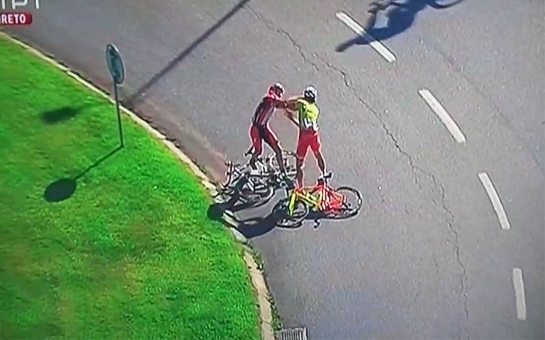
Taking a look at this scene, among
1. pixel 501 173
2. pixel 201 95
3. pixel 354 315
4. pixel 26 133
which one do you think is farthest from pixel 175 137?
pixel 501 173

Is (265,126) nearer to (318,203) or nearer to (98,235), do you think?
(318,203)

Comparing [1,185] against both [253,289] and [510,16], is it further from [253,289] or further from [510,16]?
[510,16]

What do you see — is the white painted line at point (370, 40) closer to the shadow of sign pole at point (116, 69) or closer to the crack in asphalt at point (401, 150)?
the crack in asphalt at point (401, 150)

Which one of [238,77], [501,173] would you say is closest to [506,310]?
[501,173]

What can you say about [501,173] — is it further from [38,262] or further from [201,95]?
[38,262]

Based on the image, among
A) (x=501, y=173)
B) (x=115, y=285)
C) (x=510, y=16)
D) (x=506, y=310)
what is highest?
(x=510, y=16)

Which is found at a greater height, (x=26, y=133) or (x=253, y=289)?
(x=26, y=133)

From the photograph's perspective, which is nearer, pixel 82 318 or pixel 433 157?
pixel 82 318

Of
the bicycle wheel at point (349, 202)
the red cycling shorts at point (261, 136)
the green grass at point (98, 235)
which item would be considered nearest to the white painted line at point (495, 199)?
the bicycle wheel at point (349, 202)

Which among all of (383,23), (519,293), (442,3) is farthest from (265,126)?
(519,293)
